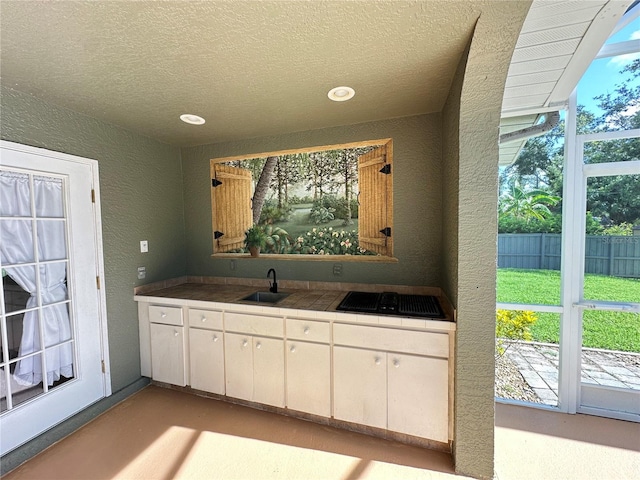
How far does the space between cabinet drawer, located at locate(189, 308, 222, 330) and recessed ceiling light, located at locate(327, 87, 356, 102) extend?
194cm

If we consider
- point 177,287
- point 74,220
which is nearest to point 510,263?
point 177,287

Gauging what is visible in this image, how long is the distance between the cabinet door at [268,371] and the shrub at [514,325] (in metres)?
2.15

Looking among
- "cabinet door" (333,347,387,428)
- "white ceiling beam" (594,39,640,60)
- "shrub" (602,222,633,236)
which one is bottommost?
"cabinet door" (333,347,387,428)

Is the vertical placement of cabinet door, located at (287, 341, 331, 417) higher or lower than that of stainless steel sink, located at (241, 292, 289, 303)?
lower

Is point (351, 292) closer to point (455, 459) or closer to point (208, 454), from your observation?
point (455, 459)

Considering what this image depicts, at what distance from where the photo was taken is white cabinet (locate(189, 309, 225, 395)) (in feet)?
7.20

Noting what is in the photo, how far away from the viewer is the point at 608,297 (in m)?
2.04

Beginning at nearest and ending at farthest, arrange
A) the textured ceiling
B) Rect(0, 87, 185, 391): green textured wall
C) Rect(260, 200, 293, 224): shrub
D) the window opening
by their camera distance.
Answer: the textured ceiling
Rect(0, 87, 185, 391): green textured wall
the window opening
Rect(260, 200, 293, 224): shrub

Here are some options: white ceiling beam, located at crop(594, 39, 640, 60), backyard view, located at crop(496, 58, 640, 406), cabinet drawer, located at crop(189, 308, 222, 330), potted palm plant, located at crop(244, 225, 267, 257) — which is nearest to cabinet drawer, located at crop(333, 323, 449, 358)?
cabinet drawer, located at crop(189, 308, 222, 330)

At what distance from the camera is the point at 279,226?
2.74 meters

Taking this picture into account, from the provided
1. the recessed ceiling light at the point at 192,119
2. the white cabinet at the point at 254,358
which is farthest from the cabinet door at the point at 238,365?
the recessed ceiling light at the point at 192,119

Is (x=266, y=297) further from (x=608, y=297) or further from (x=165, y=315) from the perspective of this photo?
(x=608, y=297)

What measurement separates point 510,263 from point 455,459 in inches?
67.4

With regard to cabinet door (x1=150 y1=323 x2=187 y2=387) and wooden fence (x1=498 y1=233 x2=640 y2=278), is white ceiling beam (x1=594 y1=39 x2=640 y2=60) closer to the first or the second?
wooden fence (x1=498 y1=233 x2=640 y2=278)
